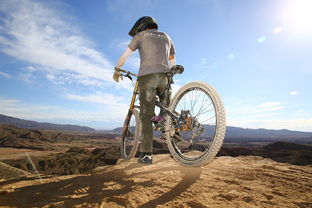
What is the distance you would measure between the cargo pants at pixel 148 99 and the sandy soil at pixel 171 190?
2.89 ft

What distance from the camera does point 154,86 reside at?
155 inches

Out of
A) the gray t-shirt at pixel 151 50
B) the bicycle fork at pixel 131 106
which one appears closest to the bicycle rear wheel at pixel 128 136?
the bicycle fork at pixel 131 106

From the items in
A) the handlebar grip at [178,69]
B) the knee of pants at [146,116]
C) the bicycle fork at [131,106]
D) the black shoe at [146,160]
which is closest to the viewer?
the handlebar grip at [178,69]

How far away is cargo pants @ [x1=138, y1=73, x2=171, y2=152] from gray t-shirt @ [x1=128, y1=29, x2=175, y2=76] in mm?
134

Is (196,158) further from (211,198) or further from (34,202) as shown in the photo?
(34,202)

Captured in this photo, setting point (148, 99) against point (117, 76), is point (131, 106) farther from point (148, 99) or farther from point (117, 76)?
point (148, 99)

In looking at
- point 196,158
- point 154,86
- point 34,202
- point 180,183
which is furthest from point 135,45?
point 34,202

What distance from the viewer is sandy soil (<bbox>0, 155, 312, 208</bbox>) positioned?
6.62ft

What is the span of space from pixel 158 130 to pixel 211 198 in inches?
86.6

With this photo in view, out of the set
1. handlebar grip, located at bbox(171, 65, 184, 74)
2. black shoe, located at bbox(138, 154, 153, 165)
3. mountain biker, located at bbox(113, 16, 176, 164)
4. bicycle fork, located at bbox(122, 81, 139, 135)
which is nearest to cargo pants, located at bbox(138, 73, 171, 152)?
mountain biker, located at bbox(113, 16, 176, 164)

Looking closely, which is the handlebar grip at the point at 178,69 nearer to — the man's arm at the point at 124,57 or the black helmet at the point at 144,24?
the man's arm at the point at 124,57

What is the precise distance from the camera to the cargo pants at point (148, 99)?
12.9 feet

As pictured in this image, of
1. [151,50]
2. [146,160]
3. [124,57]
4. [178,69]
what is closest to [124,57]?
[124,57]

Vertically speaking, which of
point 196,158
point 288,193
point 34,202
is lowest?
point 34,202
